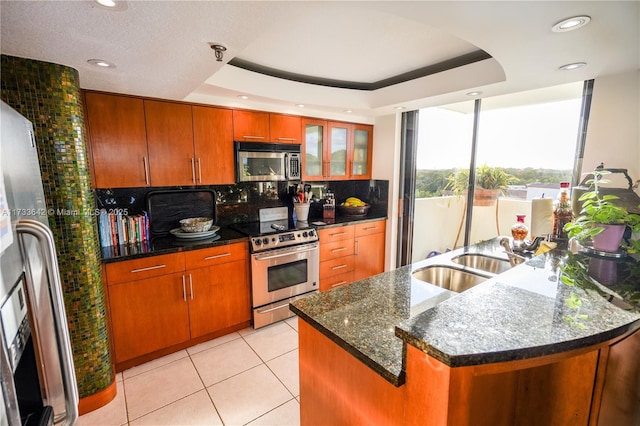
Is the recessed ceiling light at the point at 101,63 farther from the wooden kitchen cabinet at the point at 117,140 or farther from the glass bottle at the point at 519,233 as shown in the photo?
the glass bottle at the point at 519,233

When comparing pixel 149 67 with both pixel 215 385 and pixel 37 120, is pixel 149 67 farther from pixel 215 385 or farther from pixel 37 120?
pixel 215 385

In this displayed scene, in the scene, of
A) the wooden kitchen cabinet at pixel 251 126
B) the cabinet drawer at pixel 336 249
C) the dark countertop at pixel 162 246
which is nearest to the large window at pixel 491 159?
the cabinet drawer at pixel 336 249

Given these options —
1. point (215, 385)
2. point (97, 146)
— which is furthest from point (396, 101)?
point (215, 385)

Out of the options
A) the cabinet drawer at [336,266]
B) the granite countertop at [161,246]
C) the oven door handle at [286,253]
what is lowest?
the cabinet drawer at [336,266]

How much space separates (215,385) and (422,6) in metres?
2.59

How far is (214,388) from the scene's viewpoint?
2146mm

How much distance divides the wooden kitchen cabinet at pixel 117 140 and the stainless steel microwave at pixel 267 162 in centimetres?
82

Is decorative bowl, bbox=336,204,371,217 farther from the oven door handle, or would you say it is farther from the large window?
the oven door handle

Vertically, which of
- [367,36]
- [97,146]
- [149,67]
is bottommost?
[97,146]

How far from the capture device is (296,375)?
7.47 ft

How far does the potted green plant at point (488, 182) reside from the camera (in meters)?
3.08

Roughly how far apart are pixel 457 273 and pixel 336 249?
65.1 inches

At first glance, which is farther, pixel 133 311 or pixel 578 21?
pixel 133 311

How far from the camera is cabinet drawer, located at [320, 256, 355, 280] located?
132 inches
